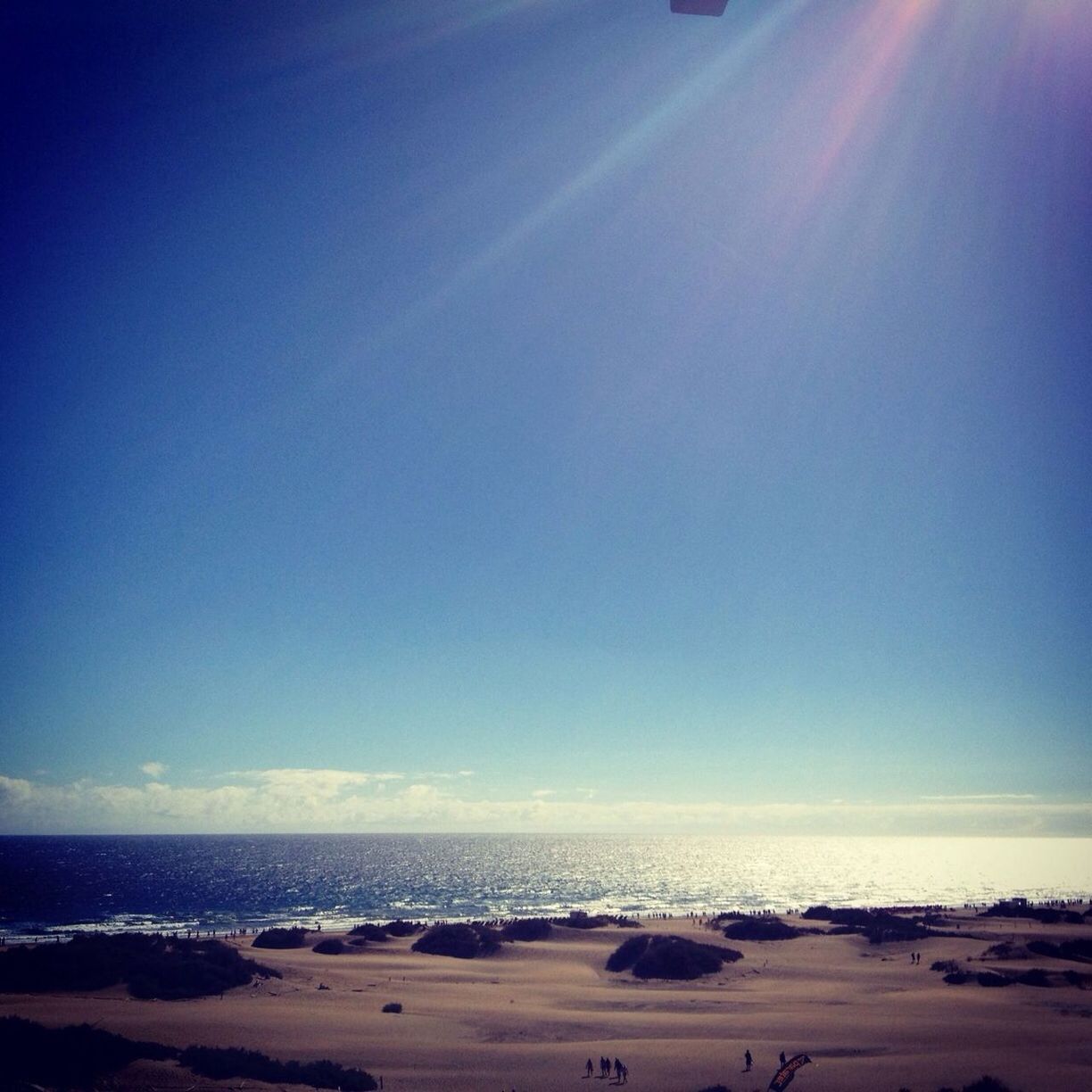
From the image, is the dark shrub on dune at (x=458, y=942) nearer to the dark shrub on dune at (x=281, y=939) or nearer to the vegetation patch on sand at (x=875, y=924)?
the dark shrub on dune at (x=281, y=939)

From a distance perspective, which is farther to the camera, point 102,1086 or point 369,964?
point 369,964

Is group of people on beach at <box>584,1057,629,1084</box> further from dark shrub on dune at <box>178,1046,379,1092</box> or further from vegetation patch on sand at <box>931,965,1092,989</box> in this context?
vegetation patch on sand at <box>931,965,1092,989</box>

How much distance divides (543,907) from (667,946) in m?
52.5

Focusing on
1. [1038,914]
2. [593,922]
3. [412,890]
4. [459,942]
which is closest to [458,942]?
[459,942]

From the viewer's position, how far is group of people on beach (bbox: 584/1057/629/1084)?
2002cm

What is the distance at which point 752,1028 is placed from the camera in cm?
2538

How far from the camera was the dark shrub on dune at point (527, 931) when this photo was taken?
153ft

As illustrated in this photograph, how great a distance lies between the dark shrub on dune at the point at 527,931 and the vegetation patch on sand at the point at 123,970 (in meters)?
17.8

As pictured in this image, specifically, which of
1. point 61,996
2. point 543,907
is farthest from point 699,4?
point 543,907

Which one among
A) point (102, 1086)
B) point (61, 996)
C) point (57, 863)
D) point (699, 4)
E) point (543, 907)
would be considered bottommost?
point (57, 863)

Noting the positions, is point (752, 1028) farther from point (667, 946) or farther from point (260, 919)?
point (260, 919)

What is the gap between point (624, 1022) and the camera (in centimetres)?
2702

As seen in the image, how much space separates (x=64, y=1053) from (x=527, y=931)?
32.9m

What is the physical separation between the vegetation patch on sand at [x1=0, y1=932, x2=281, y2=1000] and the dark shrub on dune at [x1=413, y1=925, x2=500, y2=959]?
12585mm
